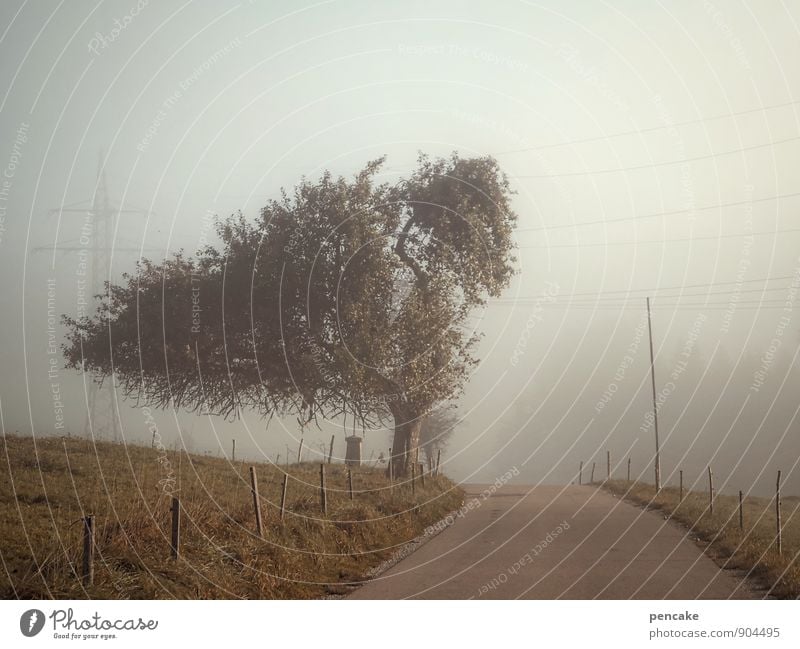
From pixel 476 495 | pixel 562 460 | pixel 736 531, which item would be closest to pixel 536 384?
pixel 562 460

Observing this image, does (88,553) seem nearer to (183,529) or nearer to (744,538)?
(183,529)

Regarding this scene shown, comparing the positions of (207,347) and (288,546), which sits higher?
(207,347)

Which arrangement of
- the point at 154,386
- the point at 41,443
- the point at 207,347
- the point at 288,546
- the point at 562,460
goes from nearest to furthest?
the point at 288,546 → the point at 41,443 → the point at 207,347 → the point at 154,386 → the point at 562,460

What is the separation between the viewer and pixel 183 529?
12.8 meters

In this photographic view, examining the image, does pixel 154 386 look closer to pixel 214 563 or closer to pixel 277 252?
pixel 277 252

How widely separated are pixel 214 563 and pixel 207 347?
61.6 ft

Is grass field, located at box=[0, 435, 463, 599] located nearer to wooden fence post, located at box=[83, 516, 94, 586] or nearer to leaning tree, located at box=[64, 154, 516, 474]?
wooden fence post, located at box=[83, 516, 94, 586]

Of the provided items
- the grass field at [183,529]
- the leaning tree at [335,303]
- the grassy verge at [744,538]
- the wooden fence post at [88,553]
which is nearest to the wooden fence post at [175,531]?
the grass field at [183,529]

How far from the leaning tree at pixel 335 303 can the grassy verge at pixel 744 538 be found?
851 centimetres

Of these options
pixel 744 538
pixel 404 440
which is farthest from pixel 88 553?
pixel 404 440

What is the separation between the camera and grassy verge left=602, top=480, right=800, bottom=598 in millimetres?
13125

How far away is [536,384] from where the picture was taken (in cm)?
14662

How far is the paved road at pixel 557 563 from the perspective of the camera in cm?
1222

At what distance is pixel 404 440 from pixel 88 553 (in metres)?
20.3
